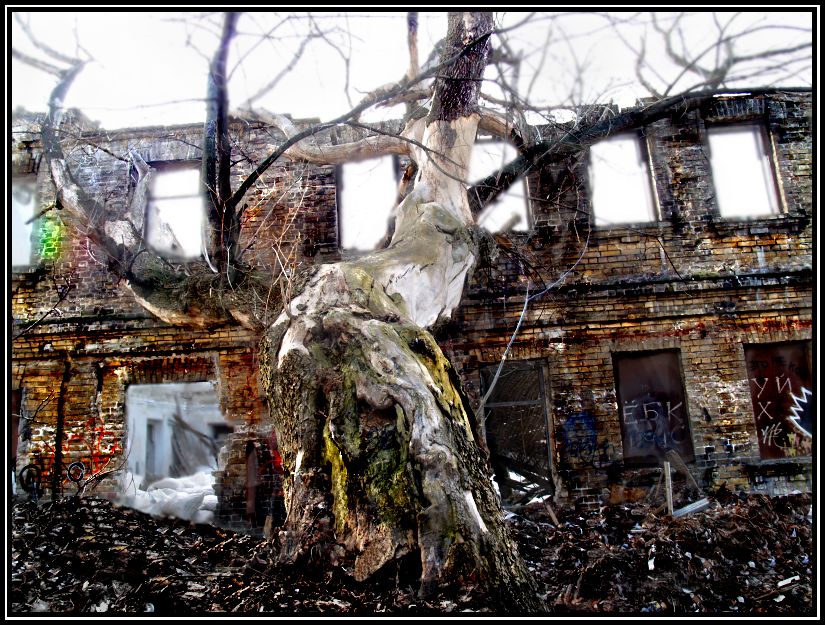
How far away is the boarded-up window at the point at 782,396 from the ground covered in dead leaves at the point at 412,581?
3.20ft

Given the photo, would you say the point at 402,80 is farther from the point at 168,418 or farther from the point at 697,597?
the point at 168,418

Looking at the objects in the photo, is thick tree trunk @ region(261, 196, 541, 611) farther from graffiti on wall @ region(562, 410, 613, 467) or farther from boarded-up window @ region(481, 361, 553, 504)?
graffiti on wall @ region(562, 410, 613, 467)

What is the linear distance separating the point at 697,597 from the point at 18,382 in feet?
25.7

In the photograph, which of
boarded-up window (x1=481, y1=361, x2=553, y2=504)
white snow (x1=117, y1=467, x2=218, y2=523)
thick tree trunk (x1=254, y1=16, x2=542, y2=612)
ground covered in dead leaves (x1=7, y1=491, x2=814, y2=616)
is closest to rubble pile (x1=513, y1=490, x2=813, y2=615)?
ground covered in dead leaves (x1=7, y1=491, x2=814, y2=616)

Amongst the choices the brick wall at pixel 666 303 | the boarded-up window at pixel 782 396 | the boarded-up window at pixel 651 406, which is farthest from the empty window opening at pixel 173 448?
the boarded-up window at pixel 782 396

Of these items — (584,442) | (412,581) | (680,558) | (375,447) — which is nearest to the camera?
(412,581)

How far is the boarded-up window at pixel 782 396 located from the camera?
23.1 ft

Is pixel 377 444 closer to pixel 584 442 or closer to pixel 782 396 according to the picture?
pixel 584 442

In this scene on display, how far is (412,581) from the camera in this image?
3.18 meters

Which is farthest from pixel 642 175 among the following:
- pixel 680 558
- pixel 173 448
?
pixel 173 448

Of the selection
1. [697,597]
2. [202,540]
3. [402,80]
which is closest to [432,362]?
[697,597]

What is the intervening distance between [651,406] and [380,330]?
4.67 m

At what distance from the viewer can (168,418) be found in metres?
12.6

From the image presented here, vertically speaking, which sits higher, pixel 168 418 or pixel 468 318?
pixel 468 318
